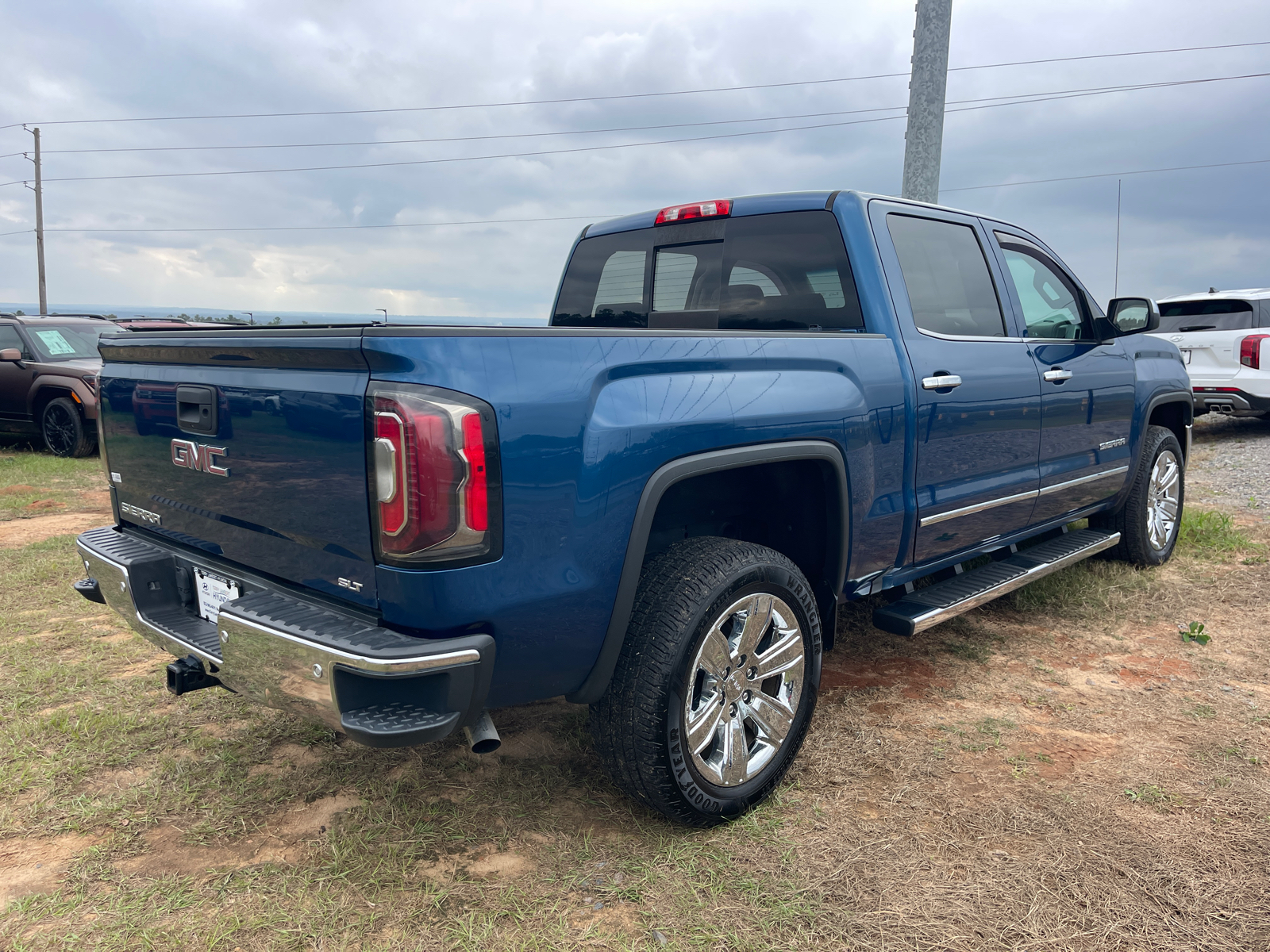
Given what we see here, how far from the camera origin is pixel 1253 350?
11.0 metres

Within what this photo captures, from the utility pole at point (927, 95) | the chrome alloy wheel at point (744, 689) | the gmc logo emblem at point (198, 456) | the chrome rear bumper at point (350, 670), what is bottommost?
the chrome alloy wheel at point (744, 689)

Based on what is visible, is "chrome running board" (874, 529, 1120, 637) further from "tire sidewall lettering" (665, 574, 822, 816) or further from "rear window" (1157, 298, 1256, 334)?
"rear window" (1157, 298, 1256, 334)

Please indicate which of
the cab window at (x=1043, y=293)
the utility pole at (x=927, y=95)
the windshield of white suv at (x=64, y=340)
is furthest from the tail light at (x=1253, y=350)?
the windshield of white suv at (x=64, y=340)

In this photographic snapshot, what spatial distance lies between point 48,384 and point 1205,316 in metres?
14.2

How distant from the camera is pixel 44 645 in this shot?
415cm

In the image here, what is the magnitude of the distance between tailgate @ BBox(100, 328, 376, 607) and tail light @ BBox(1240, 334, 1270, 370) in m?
12.2

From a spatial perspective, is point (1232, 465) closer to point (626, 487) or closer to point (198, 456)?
point (626, 487)

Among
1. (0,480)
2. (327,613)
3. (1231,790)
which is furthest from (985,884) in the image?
(0,480)

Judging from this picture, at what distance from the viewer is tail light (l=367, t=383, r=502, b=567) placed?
2.01m

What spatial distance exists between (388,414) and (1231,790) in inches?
115

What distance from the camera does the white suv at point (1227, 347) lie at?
1097 centimetres

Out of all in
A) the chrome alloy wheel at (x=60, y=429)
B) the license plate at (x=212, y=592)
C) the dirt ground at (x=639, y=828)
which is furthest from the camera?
the chrome alloy wheel at (x=60, y=429)

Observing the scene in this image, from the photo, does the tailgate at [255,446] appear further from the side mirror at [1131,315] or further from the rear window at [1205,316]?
the rear window at [1205,316]

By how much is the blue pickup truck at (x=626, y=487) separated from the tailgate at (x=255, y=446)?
10mm
